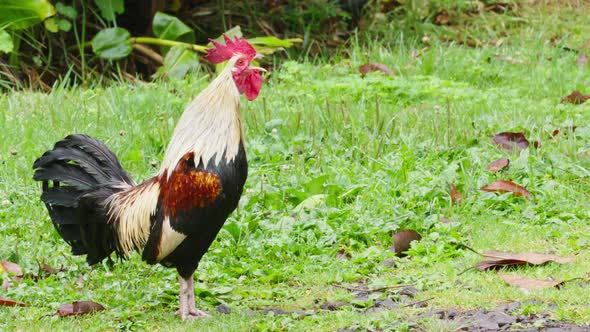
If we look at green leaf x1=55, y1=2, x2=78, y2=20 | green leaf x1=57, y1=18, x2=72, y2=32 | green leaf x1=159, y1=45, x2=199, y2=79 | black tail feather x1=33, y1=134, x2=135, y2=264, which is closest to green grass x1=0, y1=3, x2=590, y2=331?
black tail feather x1=33, y1=134, x2=135, y2=264

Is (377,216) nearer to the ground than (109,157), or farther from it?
nearer to the ground

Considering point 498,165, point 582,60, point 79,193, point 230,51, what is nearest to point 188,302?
point 79,193

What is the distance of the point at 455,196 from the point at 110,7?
4.74 metres

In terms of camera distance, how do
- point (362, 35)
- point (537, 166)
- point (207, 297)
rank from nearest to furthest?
point (207, 297) < point (537, 166) < point (362, 35)

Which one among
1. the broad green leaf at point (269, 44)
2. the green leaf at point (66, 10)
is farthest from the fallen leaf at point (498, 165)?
the green leaf at point (66, 10)

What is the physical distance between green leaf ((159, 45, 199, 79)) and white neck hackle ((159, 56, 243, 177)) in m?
4.41

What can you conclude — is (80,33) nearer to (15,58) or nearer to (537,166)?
(15,58)

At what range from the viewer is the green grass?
4773mm

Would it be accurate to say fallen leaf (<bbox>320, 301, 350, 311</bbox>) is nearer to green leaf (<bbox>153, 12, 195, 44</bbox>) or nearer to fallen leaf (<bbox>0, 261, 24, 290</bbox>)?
fallen leaf (<bbox>0, 261, 24, 290</bbox>)

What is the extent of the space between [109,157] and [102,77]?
4160mm

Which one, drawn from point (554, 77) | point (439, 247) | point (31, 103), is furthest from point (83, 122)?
point (554, 77)

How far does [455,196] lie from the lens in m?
5.88

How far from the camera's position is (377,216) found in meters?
5.75

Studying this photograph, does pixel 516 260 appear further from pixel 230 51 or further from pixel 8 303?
pixel 8 303
